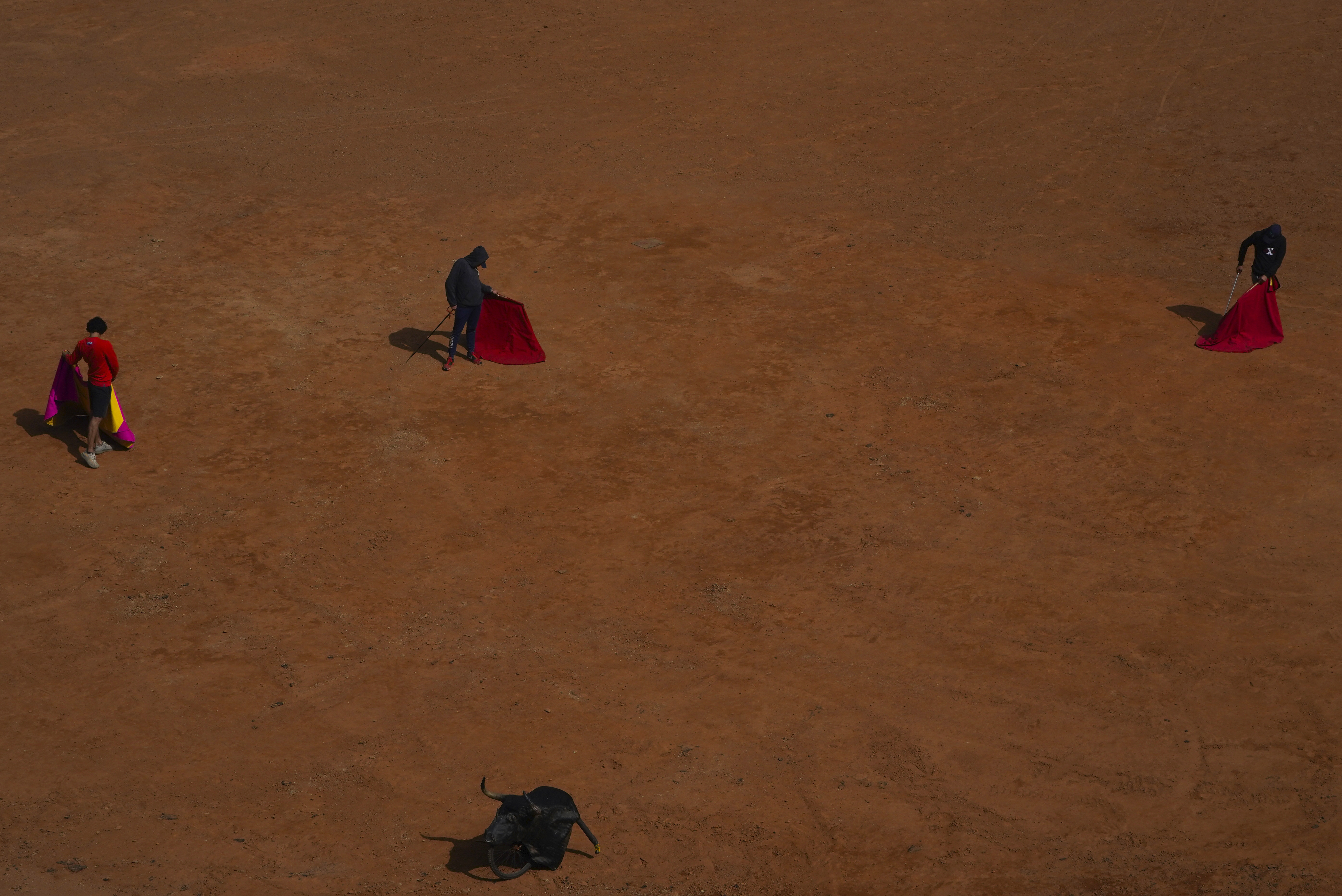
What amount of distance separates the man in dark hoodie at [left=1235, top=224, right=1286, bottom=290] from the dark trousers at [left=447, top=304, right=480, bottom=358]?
394 inches

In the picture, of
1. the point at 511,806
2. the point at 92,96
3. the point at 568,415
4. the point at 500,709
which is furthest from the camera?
the point at 92,96

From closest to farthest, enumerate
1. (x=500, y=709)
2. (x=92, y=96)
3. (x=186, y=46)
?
(x=500, y=709), (x=92, y=96), (x=186, y=46)

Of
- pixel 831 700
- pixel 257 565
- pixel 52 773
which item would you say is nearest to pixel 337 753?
pixel 52 773

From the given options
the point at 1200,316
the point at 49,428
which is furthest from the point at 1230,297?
the point at 49,428

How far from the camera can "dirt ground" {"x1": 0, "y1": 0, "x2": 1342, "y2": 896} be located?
9.47 metres

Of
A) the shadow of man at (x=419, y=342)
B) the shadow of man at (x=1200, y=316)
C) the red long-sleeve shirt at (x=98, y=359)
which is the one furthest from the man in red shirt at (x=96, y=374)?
the shadow of man at (x=1200, y=316)

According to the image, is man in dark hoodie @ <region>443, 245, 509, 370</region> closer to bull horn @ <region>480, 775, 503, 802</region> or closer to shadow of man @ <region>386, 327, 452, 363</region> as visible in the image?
shadow of man @ <region>386, 327, 452, 363</region>

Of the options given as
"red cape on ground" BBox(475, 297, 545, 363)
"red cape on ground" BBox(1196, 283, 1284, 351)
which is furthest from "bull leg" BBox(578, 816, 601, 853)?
"red cape on ground" BBox(1196, 283, 1284, 351)

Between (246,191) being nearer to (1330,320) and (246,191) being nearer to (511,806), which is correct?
(511,806)

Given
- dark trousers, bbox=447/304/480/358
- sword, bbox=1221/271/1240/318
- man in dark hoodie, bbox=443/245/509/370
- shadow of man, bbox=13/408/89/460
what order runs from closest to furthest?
shadow of man, bbox=13/408/89/460 < man in dark hoodie, bbox=443/245/509/370 < dark trousers, bbox=447/304/480/358 < sword, bbox=1221/271/1240/318

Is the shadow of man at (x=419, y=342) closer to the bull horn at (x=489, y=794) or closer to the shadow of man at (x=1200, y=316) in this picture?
the bull horn at (x=489, y=794)

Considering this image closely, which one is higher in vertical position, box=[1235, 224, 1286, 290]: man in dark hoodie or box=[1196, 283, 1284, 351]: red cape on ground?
box=[1235, 224, 1286, 290]: man in dark hoodie

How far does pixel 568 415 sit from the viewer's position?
48.1ft

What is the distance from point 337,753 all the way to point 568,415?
573 cm
